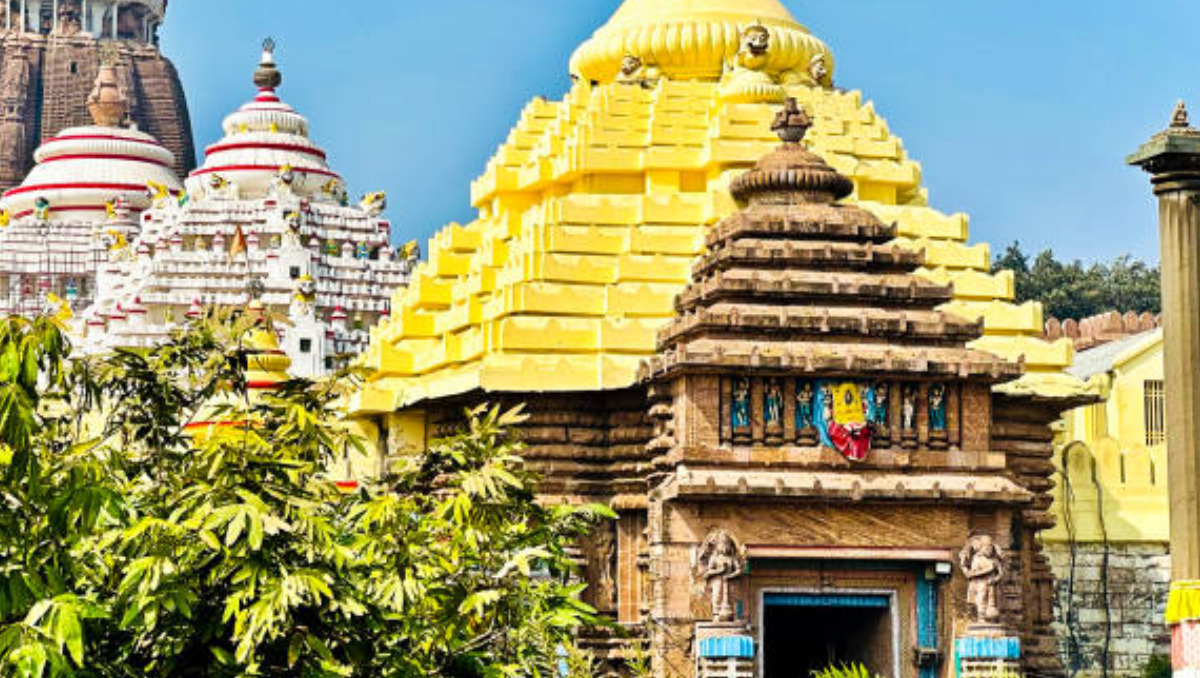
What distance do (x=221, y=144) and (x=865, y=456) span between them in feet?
150

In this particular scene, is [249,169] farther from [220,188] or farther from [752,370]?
[752,370]

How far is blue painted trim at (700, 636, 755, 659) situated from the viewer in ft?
97.9

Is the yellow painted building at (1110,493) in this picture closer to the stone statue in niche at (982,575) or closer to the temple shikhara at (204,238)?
the stone statue in niche at (982,575)

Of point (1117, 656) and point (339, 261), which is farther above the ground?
point (339, 261)

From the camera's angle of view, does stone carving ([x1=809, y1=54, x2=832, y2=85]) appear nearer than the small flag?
Yes

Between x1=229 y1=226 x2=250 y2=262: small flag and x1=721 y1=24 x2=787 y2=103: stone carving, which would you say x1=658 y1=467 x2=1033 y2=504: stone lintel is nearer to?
x1=721 y1=24 x2=787 y2=103: stone carving

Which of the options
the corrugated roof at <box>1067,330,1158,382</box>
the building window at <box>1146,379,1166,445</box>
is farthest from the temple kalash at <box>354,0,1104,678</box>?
the corrugated roof at <box>1067,330,1158,382</box>

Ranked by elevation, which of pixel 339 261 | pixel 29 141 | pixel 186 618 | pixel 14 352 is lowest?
pixel 186 618

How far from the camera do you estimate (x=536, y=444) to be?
3325 cm

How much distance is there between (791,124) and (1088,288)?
194 ft

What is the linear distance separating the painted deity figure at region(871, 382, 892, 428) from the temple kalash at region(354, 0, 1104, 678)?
0.10ft

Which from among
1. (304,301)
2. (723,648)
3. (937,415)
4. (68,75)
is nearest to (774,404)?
(937,415)

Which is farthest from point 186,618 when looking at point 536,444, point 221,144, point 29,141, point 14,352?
point 29,141

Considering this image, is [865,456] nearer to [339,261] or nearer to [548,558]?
[548,558]
